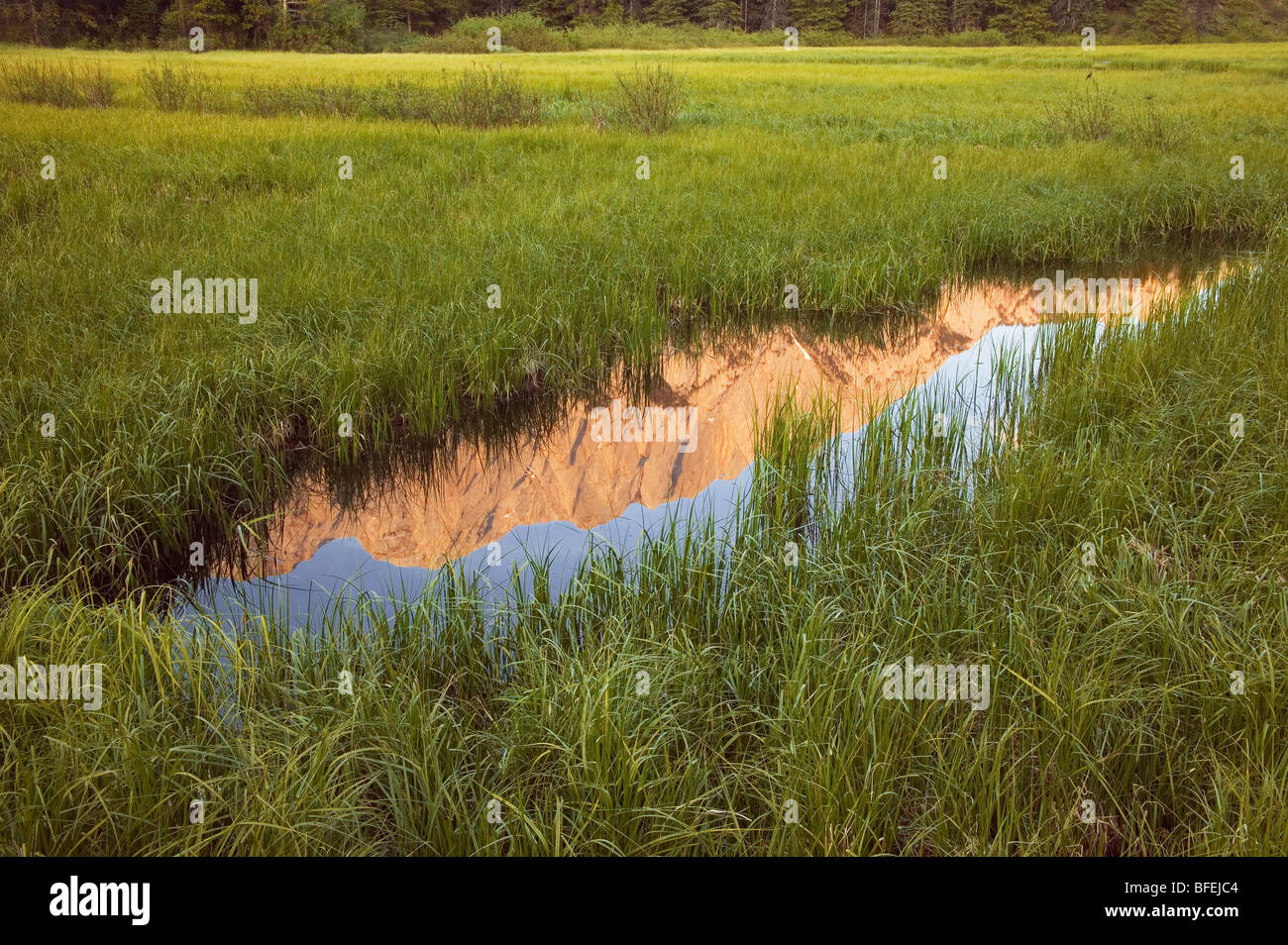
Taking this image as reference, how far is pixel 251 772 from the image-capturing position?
2.44 meters

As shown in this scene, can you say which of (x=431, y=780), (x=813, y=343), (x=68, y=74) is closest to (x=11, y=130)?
(x=68, y=74)

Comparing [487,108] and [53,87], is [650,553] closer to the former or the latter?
[487,108]

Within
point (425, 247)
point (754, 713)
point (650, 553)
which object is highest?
point (425, 247)

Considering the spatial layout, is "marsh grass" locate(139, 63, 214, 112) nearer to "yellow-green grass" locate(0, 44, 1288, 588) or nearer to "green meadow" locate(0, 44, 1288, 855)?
"yellow-green grass" locate(0, 44, 1288, 588)

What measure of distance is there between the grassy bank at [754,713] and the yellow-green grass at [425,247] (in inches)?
48.4

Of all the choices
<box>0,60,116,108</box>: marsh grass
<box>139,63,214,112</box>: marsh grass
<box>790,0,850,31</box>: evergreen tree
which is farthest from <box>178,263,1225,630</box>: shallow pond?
<box>790,0,850,31</box>: evergreen tree

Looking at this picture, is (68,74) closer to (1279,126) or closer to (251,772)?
(251,772)

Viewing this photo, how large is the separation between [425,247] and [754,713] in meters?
6.09

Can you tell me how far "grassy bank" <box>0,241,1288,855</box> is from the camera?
234 cm

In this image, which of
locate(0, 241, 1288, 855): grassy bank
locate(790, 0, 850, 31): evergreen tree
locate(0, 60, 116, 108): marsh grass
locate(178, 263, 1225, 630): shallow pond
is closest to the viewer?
locate(0, 241, 1288, 855): grassy bank

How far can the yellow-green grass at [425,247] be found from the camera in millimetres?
Result: 4633

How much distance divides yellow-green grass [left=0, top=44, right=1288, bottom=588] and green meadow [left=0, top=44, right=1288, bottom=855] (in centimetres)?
4

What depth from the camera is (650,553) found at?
12.5ft

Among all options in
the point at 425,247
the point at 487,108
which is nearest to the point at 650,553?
the point at 425,247
